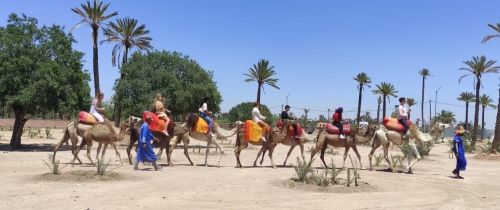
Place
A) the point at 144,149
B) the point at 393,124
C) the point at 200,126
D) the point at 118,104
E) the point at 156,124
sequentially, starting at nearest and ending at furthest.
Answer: the point at 144,149, the point at 156,124, the point at 393,124, the point at 200,126, the point at 118,104

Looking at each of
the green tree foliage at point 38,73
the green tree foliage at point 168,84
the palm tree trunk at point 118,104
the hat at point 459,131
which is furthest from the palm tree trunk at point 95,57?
the hat at point 459,131

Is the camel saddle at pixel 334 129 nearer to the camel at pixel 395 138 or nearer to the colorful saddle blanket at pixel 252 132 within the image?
the camel at pixel 395 138

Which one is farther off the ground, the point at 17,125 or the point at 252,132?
the point at 252,132

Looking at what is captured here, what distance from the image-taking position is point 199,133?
16.7 metres

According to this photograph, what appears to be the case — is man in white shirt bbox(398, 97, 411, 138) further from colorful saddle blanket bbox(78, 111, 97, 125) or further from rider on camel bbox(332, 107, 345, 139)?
colorful saddle blanket bbox(78, 111, 97, 125)

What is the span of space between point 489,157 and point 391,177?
14506 mm

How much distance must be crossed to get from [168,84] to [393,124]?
19.3 metres

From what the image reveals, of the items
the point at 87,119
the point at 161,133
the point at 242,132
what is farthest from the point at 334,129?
the point at 87,119

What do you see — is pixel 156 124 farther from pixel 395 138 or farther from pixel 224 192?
pixel 395 138

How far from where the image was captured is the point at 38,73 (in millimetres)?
24109

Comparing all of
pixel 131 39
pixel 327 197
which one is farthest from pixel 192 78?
pixel 327 197

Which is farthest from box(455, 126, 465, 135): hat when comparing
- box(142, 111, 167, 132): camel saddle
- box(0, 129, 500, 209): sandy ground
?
box(142, 111, 167, 132): camel saddle

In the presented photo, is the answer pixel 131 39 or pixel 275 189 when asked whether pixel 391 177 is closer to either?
pixel 275 189

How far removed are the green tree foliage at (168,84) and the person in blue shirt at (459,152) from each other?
65.2 feet
